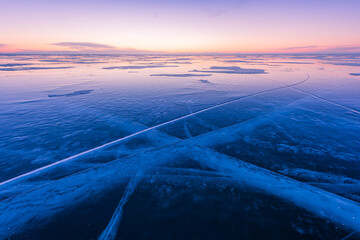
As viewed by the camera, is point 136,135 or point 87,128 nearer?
point 136,135

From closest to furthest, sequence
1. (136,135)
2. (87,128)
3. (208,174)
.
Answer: (208,174), (136,135), (87,128)

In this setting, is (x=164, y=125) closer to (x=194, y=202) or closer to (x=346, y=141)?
(x=194, y=202)

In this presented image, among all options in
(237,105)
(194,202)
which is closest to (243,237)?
(194,202)

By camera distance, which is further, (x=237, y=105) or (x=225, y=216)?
(x=237, y=105)

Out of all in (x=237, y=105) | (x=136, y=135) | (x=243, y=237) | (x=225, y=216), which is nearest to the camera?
(x=243, y=237)

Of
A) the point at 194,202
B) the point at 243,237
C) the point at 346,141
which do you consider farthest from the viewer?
the point at 346,141

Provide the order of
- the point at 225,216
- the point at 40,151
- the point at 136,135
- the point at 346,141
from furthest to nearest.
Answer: the point at 136,135 < the point at 346,141 < the point at 40,151 < the point at 225,216

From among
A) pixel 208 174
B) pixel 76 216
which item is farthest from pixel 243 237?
pixel 76 216

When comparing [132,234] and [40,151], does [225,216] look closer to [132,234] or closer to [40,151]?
[132,234]
